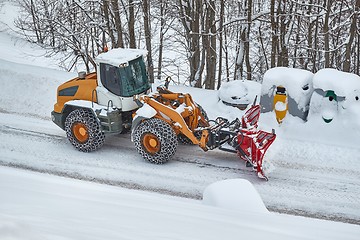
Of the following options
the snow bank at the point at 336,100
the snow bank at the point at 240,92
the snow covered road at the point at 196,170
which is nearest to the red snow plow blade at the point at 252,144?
the snow covered road at the point at 196,170

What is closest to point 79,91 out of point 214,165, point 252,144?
point 214,165

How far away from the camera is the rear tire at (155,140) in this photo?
29.1 feet

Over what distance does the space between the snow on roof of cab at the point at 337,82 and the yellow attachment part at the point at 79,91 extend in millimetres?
4840

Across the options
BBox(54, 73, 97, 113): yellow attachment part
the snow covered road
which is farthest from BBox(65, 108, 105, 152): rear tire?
BBox(54, 73, 97, 113): yellow attachment part

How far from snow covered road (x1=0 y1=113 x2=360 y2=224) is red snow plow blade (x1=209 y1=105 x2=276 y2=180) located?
0.37 meters

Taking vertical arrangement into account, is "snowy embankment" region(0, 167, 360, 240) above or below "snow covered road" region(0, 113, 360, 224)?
above

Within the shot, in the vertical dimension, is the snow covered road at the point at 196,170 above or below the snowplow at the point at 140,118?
below

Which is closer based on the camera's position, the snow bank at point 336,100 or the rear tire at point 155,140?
the rear tire at point 155,140

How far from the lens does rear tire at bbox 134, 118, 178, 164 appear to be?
350 inches

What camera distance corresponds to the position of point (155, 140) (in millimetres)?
9023

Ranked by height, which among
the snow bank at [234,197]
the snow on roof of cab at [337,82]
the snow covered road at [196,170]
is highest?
the snow on roof of cab at [337,82]

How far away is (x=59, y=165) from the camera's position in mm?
9195

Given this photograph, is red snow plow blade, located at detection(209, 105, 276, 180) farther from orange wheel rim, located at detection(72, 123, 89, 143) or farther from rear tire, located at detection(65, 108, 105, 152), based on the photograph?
orange wheel rim, located at detection(72, 123, 89, 143)

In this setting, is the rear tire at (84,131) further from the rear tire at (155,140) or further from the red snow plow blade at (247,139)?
the red snow plow blade at (247,139)
